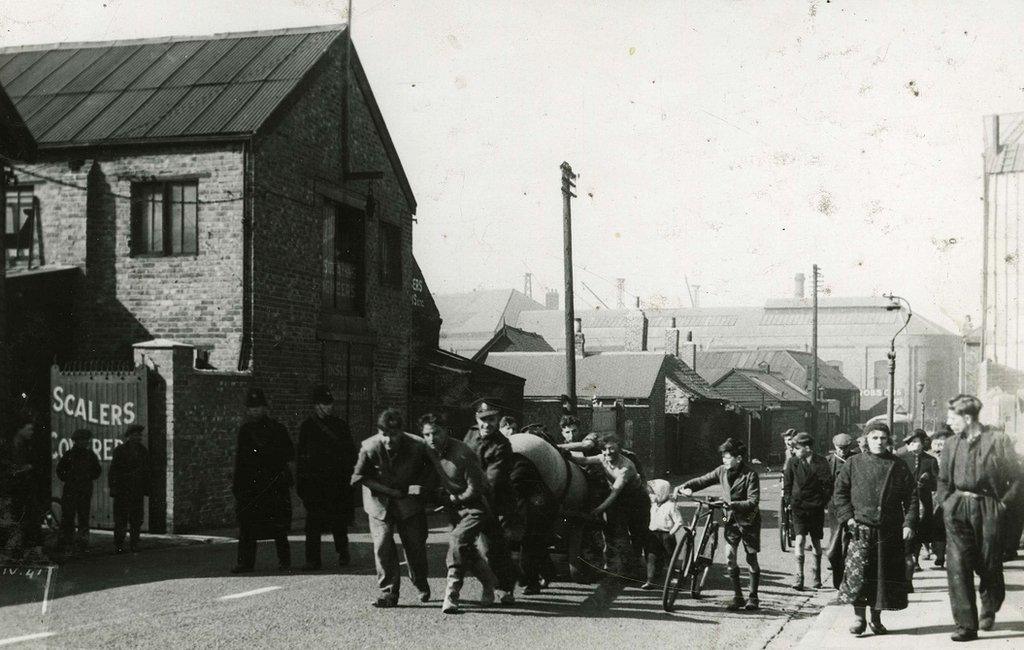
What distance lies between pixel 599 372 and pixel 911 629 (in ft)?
108

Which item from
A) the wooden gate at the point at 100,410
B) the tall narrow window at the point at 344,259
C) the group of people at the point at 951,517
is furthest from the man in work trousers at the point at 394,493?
the tall narrow window at the point at 344,259

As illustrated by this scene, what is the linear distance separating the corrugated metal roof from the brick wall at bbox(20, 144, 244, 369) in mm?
488

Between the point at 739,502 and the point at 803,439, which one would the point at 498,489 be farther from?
the point at 803,439

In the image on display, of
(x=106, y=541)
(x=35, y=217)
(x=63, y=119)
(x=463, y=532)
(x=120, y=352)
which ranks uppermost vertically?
(x=63, y=119)

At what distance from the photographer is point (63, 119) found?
18.3 m

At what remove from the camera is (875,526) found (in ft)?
27.6

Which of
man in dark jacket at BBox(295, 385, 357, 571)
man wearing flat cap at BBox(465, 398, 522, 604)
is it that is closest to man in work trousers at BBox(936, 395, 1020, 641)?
man wearing flat cap at BBox(465, 398, 522, 604)

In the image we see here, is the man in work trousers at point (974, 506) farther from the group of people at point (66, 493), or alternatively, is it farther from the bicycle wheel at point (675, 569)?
the group of people at point (66, 493)

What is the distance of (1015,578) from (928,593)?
1461 millimetres

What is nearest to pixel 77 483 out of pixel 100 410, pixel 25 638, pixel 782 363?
pixel 100 410

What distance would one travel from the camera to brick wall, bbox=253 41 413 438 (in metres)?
17.3

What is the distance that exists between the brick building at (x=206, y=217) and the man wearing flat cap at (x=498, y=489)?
6.87 metres

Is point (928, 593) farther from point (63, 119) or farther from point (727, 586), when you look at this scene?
point (63, 119)

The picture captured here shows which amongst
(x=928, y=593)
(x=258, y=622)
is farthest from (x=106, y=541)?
(x=928, y=593)
